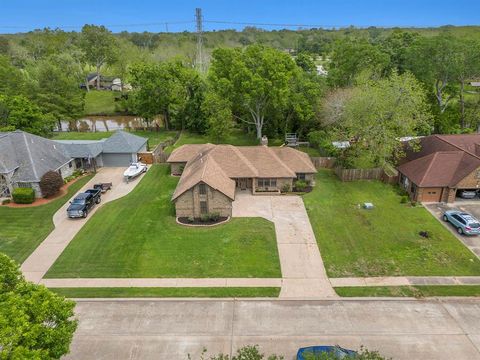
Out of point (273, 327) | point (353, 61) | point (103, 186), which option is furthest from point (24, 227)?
point (353, 61)

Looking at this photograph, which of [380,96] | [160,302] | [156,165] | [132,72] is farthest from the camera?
[132,72]

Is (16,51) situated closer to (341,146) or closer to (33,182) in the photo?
(33,182)

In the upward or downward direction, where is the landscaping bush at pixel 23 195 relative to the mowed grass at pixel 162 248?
upward

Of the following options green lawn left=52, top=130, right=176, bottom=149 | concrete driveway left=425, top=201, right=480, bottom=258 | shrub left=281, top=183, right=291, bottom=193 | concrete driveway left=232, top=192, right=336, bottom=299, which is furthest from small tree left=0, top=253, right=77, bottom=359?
green lawn left=52, top=130, right=176, bottom=149

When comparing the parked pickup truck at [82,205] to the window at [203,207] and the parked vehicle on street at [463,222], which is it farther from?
the parked vehicle on street at [463,222]

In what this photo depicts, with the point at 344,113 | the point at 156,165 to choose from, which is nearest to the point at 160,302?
the point at 156,165

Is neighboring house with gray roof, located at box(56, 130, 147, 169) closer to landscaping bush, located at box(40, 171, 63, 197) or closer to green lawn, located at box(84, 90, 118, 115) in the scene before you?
landscaping bush, located at box(40, 171, 63, 197)

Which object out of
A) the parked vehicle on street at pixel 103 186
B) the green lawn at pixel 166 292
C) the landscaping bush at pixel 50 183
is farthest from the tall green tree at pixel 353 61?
the landscaping bush at pixel 50 183

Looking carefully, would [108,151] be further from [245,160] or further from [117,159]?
[245,160]
